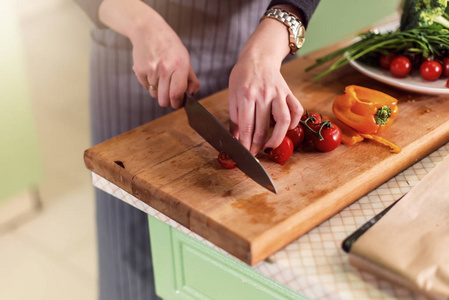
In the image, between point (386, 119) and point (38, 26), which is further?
point (38, 26)

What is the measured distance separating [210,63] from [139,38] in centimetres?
43

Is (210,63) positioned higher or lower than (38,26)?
higher

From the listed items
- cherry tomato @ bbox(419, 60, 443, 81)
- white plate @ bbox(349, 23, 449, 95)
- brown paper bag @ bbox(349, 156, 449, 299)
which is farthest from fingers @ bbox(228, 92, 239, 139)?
cherry tomato @ bbox(419, 60, 443, 81)

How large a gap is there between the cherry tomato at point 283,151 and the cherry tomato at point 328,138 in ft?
0.20

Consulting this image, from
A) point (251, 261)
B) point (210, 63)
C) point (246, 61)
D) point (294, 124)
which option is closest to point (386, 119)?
point (294, 124)

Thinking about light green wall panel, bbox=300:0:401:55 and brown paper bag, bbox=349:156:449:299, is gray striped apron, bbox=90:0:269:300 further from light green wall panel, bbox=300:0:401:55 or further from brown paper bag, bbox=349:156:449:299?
light green wall panel, bbox=300:0:401:55

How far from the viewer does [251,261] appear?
774mm

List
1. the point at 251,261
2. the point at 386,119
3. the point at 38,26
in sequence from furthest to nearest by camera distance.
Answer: the point at 38,26, the point at 386,119, the point at 251,261

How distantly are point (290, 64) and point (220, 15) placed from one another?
25cm

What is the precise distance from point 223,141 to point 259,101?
0.10 m

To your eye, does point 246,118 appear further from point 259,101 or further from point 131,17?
point 131,17

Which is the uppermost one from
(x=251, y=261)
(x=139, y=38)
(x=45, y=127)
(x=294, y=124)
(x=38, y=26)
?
(x=139, y=38)

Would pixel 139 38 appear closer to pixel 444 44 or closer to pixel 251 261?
pixel 251 261

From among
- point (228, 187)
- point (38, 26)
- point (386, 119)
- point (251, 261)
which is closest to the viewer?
point (251, 261)
